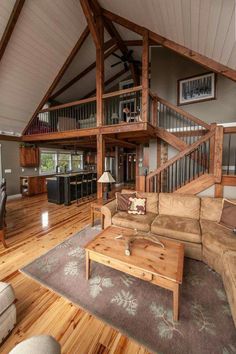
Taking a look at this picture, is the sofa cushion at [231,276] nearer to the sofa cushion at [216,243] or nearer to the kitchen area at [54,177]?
the sofa cushion at [216,243]

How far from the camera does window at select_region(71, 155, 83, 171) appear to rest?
983cm

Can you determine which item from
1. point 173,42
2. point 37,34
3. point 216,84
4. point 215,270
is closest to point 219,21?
point 173,42

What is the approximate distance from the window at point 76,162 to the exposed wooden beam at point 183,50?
661 cm

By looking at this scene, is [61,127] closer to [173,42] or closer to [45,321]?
[173,42]

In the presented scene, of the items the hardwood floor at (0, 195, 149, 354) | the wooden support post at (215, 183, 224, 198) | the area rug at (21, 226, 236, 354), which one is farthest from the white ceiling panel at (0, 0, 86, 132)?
the wooden support post at (215, 183, 224, 198)

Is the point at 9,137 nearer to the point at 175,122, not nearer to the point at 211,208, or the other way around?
the point at 175,122

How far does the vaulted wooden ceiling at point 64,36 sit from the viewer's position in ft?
9.51

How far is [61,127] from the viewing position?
756 cm

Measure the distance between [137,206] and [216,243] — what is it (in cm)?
147

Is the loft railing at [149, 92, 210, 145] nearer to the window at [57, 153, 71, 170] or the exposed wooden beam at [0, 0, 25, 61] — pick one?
the exposed wooden beam at [0, 0, 25, 61]

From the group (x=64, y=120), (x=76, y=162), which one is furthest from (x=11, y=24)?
(x=76, y=162)

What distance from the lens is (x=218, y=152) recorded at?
299 centimetres

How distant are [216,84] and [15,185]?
7.78 metres

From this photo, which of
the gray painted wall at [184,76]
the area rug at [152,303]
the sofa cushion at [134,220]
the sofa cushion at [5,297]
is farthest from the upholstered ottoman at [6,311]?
the gray painted wall at [184,76]
